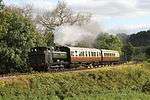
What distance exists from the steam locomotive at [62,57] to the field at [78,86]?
546cm

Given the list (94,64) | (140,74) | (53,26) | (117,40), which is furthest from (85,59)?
(117,40)

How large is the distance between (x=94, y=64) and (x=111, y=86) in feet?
60.0

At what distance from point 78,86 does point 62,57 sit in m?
12.3

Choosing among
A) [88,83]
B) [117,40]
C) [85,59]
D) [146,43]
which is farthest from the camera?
[146,43]

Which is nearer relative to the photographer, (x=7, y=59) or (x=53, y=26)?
(x=7, y=59)

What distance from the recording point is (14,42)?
52.1 m

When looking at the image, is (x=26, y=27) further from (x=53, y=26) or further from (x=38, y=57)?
(x=53, y=26)

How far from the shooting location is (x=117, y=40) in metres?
123

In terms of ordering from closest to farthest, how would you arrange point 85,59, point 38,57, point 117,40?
point 38,57 → point 85,59 → point 117,40

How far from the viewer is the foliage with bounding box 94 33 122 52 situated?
115062mm

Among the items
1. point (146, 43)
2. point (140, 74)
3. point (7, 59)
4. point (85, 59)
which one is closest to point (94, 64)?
point (85, 59)

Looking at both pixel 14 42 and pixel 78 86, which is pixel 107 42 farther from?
pixel 78 86

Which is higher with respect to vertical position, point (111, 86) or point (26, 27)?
point (26, 27)

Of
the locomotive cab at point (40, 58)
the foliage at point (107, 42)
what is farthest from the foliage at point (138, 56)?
the locomotive cab at point (40, 58)
